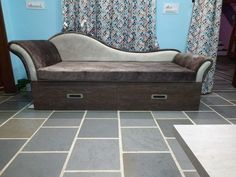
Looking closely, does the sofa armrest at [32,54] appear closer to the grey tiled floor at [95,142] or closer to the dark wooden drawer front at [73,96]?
the dark wooden drawer front at [73,96]

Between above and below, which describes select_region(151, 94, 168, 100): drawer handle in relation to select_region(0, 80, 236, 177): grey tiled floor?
above

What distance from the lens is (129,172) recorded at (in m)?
1.33

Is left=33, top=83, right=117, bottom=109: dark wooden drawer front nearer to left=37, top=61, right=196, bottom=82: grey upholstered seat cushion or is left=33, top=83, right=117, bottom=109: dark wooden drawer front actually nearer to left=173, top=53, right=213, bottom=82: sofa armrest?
left=37, top=61, right=196, bottom=82: grey upholstered seat cushion

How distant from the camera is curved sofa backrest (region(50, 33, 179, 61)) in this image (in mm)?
2872

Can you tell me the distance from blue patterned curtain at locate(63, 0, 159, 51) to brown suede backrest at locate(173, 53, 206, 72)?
408 millimetres

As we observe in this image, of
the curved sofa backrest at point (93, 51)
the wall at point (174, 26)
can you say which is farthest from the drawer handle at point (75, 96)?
the wall at point (174, 26)

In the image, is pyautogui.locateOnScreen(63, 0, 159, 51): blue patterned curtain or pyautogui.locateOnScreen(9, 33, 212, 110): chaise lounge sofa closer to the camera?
pyautogui.locateOnScreen(9, 33, 212, 110): chaise lounge sofa

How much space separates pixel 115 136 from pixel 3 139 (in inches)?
36.1

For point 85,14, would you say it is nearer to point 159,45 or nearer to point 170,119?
point 159,45

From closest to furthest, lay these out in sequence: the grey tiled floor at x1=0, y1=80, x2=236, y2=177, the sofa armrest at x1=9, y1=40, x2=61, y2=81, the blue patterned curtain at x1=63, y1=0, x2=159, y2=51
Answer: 1. the grey tiled floor at x1=0, y1=80, x2=236, y2=177
2. the sofa armrest at x1=9, y1=40, x2=61, y2=81
3. the blue patterned curtain at x1=63, y1=0, x2=159, y2=51

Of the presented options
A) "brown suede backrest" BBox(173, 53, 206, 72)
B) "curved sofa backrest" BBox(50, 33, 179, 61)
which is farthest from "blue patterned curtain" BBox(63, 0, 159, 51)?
"brown suede backrest" BBox(173, 53, 206, 72)

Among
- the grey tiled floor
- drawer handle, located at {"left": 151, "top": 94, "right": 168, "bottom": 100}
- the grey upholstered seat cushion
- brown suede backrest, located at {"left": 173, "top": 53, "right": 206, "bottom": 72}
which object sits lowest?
the grey tiled floor

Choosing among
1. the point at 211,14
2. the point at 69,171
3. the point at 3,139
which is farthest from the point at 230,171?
the point at 211,14

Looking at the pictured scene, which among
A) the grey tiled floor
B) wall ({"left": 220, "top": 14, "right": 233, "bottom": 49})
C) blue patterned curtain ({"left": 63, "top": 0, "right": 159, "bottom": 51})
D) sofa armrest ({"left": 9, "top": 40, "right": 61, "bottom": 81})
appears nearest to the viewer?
the grey tiled floor
